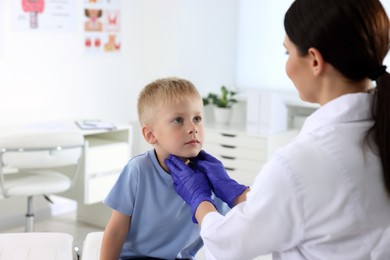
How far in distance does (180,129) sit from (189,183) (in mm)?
189

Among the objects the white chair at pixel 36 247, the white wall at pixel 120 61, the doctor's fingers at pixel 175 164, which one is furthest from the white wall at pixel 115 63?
the doctor's fingers at pixel 175 164

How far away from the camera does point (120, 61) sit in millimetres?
4402

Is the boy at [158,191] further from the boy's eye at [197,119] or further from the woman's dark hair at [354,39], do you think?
the woman's dark hair at [354,39]

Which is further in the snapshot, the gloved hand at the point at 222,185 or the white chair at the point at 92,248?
the white chair at the point at 92,248

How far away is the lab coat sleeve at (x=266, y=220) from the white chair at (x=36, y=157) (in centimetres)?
201

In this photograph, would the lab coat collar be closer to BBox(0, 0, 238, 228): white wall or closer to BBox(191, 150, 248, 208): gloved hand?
BBox(191, 150, 248, 208): gloved hand

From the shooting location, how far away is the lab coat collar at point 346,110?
3.68ft

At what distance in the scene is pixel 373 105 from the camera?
1136 millimetres

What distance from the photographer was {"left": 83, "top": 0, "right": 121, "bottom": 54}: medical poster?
13.6 ft

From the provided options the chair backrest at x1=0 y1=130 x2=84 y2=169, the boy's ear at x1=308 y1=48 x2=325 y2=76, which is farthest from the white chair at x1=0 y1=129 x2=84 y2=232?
the boy's ear at x1=308 y1=48 x2=325 y2=76

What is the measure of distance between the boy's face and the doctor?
0.43 metres

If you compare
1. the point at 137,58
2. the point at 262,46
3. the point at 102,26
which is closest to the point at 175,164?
the point at 102,26

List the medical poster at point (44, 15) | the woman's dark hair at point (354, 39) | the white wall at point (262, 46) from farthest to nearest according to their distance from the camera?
the white wall at point (262, 46) < the medical poster at point (44, 15) < the woman's dark hair at point (354, 39)

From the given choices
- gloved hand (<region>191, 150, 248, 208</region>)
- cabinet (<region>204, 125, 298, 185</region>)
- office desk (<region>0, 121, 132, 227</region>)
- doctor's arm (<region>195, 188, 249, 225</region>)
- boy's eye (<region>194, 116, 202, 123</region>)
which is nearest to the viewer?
doctor's arm (<region>195, 188, 249, 225</region>)
